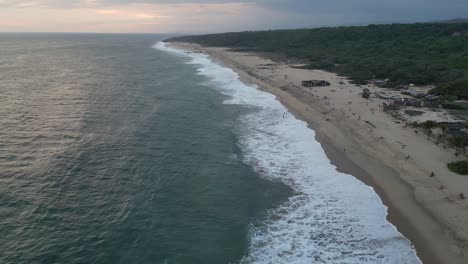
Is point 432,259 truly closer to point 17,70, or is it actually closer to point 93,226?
point 93,226

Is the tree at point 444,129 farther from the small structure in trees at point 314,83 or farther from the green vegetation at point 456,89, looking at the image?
the small structure in trees at point 314,83

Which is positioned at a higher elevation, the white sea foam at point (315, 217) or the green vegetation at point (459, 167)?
the green vegetation at point (459, 167)

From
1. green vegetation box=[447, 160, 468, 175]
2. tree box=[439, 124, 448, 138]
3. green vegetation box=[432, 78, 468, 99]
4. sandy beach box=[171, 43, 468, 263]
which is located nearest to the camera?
sandy beach box=[171, 43, 468, 263]

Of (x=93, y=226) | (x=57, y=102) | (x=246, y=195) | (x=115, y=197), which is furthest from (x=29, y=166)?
(x=57, y=102)

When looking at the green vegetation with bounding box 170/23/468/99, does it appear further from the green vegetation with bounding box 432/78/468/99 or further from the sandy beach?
the sandy beach

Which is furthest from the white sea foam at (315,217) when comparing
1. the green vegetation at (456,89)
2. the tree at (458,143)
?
the green vegetation at (456,89)

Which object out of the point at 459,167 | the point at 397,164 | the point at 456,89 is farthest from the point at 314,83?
the point at 459,167

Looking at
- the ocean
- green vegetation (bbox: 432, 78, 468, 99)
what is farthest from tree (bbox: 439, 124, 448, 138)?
green vegetation (bbox: 432, 78, 468, 99)
